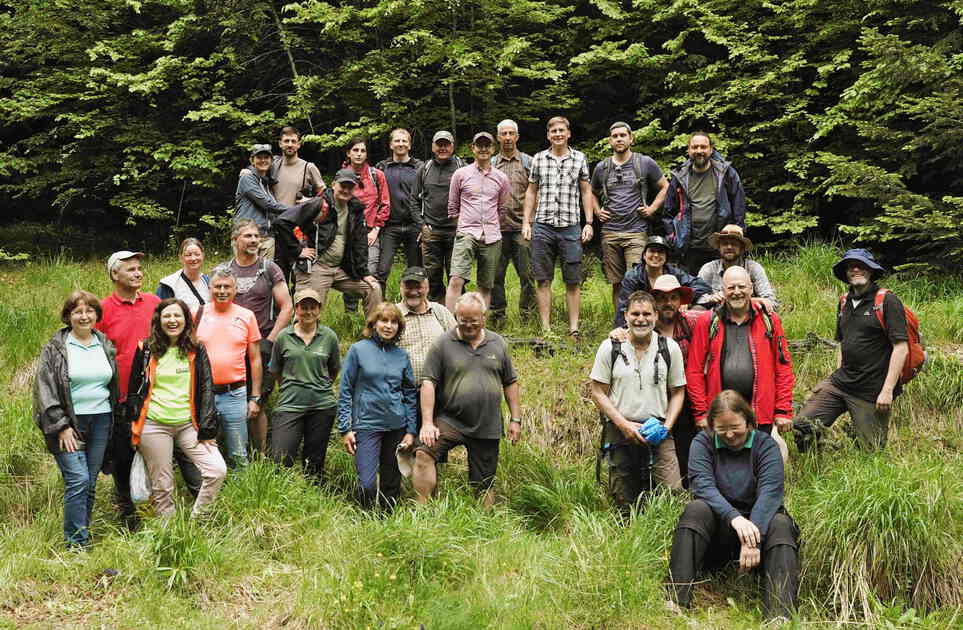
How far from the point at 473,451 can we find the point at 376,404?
0.87 metres

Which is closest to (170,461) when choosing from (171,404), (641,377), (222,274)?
(171,404)

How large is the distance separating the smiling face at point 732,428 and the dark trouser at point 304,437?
3.16 m

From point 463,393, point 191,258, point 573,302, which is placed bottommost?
point 463,393

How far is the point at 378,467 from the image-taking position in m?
6.68

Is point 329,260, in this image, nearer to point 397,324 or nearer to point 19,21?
point 397,324

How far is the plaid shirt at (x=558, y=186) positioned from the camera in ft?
28.5

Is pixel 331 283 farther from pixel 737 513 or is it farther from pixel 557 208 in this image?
pixel 737 513

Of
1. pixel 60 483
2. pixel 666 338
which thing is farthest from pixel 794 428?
pixel 60 483

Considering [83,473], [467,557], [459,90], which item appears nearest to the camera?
[467,557]

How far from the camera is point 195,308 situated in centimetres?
668

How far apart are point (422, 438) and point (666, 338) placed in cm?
206

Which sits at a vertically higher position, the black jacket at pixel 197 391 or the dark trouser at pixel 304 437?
the black jacket at pixel 197 391

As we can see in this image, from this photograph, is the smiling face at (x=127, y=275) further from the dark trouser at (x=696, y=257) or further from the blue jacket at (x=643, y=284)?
the dark trouser at (x=696, y=257)

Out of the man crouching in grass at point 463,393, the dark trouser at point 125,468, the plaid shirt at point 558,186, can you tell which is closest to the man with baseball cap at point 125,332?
the dark trouser at point 125,468
